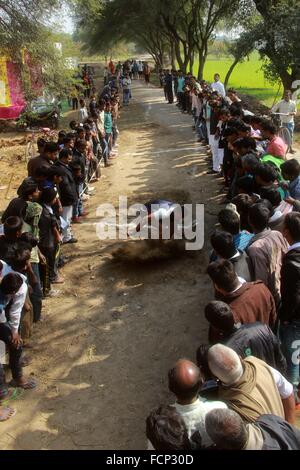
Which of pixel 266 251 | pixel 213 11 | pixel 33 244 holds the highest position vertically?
pixel 213 11

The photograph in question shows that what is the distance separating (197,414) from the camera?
95.0 inches

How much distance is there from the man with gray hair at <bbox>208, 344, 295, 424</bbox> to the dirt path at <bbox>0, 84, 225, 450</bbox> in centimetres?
151

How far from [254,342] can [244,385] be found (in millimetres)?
500

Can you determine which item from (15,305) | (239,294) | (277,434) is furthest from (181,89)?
(277,434)

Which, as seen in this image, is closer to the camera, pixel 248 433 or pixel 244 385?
pixel 248 433

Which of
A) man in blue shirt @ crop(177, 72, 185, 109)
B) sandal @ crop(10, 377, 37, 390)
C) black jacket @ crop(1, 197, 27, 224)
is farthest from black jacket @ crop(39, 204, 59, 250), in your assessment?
man in blue shirt @ crop(177, 72, 185, 109)

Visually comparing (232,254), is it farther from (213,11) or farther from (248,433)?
(213,11)

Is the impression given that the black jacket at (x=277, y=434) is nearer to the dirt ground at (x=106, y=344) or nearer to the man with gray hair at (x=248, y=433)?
the man with gray hair at (x=248, y=433)

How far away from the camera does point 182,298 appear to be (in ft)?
18.2

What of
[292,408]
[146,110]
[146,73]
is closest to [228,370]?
[292,408]

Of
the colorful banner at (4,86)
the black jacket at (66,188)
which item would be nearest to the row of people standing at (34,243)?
the black jacket at (66,188)

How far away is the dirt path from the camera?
148 inches

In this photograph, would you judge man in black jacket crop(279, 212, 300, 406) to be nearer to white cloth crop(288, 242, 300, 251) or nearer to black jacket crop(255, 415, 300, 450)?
white cloth crop(288, 242, 300, 251)
